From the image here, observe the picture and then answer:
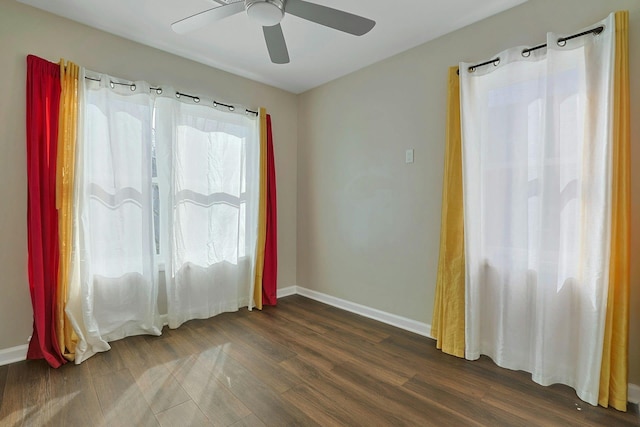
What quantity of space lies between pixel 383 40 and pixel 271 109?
1521mm

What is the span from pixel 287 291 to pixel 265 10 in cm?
304

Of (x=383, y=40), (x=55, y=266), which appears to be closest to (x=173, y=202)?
(x=55, y=266)

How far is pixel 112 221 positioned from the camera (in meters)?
2.46

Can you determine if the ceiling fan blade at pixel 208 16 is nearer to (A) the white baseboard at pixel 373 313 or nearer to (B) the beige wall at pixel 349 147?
(B) the beige wall at pixel 349 147

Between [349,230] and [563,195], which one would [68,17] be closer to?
[349,230]

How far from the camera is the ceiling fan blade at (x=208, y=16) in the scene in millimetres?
1678

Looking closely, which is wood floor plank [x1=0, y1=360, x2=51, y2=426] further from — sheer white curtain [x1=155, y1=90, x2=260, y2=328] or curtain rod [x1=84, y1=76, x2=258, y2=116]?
curtain rod [x1=84, y1=76, x2=258, y2=116]

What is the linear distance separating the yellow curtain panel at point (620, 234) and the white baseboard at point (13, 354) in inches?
148

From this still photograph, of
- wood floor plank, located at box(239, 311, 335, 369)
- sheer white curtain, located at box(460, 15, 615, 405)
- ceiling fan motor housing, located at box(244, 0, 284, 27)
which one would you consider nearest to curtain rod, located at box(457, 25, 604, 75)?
sheer white curtain, located at box(460, 15, 615, 405)

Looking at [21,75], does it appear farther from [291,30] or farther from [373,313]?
[373,313]

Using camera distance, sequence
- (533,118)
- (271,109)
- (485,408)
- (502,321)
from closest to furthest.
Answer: (485,408), (533,118), (502,321), (271,109)

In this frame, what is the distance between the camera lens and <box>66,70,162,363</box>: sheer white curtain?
7.50 ft

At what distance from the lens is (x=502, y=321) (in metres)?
2.15

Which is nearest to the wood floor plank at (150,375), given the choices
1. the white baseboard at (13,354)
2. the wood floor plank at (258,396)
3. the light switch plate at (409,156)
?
the wood floor plank at (258,396)
